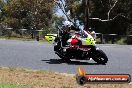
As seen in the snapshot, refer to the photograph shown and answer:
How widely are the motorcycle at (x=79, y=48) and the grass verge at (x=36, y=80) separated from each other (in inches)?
143

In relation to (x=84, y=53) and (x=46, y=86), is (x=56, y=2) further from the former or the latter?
(x=46, y=86)

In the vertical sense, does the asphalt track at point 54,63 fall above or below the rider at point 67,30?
below

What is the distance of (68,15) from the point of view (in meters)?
61.3

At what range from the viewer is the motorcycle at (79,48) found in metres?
16.6

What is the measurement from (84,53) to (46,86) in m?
6.43

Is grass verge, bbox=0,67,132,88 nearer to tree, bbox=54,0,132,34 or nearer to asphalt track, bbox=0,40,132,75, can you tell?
asphalt track, bbox=0,40,132,75

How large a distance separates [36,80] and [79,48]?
17.9ft

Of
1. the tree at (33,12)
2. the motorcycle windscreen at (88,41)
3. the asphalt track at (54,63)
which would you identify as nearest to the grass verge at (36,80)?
the asphalt track at (54,63)

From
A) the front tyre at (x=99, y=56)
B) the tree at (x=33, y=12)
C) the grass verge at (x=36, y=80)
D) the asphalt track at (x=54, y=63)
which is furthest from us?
the tree at (x=33, y=12)

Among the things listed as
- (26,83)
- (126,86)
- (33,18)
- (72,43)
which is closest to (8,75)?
(26,83)

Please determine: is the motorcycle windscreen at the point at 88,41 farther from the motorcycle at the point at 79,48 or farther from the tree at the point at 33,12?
the tree at the point at 33,12

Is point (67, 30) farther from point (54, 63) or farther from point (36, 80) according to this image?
point (36, 80)

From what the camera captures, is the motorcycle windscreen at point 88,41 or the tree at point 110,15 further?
the tree at point 110,15

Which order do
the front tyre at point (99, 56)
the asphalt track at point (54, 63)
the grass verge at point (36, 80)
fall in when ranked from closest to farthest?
1. the grass verge at point (36, 80)
2. the asphalt track at point (54, 63)
3. the front tyre at point (99, 56)
